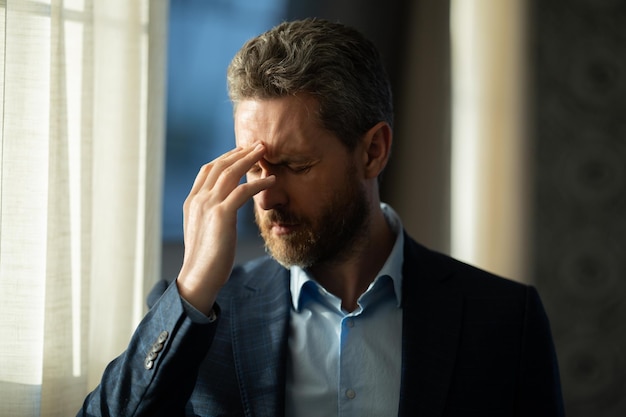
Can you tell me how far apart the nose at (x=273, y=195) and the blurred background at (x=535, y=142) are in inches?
34.1

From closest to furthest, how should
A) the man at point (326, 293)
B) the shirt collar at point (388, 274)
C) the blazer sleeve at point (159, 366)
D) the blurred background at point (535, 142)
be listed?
1. the blazer sleeve at point (159, 366)
2. the man at point (326, 293)
3. the shirt collar at point (388, 274)
4. the blurred background at point (535, 142)

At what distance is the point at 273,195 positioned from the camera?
1394mm

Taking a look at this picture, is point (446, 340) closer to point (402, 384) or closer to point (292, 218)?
point (402, 384)

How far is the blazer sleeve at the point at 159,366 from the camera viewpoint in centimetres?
123

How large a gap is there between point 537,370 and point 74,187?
103cm

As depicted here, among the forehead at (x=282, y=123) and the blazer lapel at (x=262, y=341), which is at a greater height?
the forehead at (x=282, y=123)

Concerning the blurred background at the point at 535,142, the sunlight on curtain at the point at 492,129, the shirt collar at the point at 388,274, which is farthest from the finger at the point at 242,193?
the sunlight on curtain at the point at 492,129

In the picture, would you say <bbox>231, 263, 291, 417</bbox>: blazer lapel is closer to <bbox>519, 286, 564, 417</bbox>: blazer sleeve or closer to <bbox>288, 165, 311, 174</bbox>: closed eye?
<bbox>288, 165, 311, 174</bbox>: closed eye

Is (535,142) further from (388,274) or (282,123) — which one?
(282,123)

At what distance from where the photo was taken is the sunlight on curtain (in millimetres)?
2289

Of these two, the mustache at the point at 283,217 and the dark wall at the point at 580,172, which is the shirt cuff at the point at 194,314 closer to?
the mustache at the point at 283,217

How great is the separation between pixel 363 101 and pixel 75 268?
0.70 m

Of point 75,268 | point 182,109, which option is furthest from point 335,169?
point 182,109

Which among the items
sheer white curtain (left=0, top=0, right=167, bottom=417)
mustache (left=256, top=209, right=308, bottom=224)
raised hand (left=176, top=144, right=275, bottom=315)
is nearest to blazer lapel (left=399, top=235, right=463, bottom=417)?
mustache (left=256, top=209, right=308, bottom=224)
